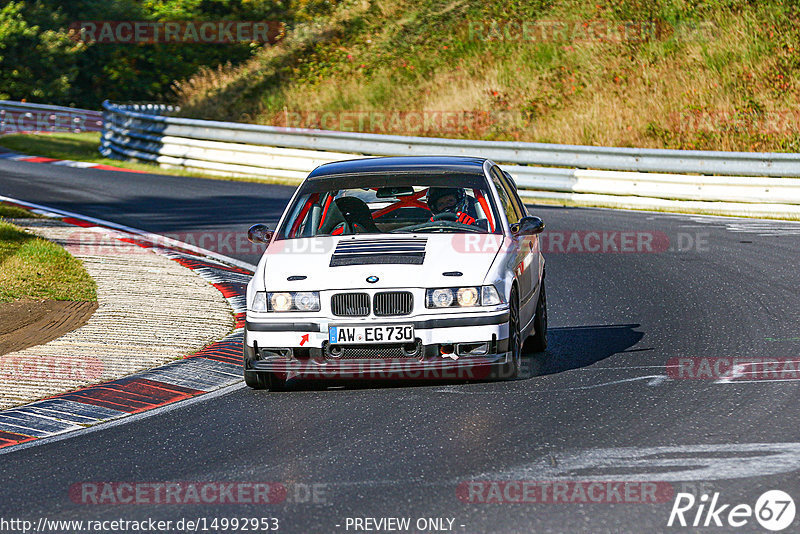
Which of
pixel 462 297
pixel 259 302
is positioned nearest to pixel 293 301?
pixel 259 302

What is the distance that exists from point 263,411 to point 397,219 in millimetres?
2241

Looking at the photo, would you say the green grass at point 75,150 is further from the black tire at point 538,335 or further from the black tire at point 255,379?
the black tire at point 255,379

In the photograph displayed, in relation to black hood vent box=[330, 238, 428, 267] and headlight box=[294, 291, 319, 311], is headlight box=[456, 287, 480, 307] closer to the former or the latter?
black hood vent box=[330, 238, 428, 267]

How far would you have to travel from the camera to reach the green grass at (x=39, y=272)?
11.8m

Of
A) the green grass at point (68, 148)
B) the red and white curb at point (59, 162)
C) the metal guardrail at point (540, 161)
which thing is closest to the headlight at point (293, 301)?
the metal guardrail at point (540, 161)

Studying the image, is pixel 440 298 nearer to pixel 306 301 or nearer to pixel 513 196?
pixel 306 301

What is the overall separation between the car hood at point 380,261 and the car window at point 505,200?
603 mm

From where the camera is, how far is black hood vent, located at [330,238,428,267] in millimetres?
8094

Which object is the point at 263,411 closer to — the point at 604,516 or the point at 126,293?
the point at 604,516

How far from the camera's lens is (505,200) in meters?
9.53

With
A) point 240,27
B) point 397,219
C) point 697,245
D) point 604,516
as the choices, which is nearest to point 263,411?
point 397,219

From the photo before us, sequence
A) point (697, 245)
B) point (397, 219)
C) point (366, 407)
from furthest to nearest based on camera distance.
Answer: point (697, 245), point (397, 219), point (366, 407)

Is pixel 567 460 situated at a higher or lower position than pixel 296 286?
lower

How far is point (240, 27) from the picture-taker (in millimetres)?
45625
